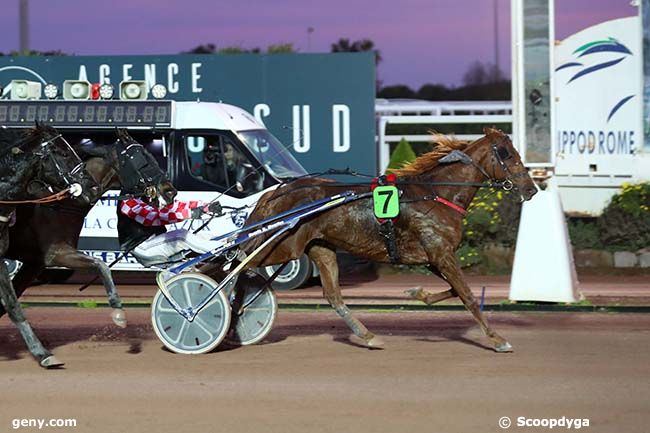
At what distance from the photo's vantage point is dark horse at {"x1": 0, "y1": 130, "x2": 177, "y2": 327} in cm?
898

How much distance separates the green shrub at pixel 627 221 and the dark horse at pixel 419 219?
6240 mm

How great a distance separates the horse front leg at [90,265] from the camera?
28.7ft

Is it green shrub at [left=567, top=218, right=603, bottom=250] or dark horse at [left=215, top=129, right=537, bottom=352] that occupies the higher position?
dark horse at [left=215, top=129, right=537, bottom=352]

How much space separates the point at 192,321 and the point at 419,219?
1943mm

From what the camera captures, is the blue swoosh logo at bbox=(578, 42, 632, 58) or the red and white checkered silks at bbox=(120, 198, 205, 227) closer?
the red and white checkered silks at bbox=(120, 198, 205, 227)

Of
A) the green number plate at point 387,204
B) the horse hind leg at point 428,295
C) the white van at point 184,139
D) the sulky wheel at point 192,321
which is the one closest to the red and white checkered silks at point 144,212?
the sulky wheel at point 192,321

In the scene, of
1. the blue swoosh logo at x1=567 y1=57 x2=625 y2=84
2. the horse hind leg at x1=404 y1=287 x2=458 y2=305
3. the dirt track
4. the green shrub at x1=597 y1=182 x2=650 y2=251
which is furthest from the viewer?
the blue swoosh logo at x1=567 y1=57 x2=625 y2=84

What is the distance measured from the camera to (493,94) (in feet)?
185

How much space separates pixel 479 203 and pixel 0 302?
8.02 m

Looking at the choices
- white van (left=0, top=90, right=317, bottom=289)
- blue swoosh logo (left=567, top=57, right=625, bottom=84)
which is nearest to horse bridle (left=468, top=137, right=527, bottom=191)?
white van (left=0, top=90, right=317, bottom=289)

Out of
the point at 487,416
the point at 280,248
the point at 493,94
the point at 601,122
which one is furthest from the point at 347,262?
the point at 493,94

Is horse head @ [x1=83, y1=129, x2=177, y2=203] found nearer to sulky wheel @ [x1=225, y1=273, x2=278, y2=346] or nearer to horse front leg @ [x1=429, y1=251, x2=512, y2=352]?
sulky wheel @ [x1=225, y1=273, x2=278, y2=346]

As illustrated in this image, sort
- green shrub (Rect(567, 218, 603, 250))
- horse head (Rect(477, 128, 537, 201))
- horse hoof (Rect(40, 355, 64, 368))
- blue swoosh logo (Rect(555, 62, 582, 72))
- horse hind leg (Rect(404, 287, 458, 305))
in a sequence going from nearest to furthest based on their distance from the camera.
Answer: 1. horse hoof (Rect(40, 355, 64, 368))
2. horse head (Rect(477, 128, 537, 201))
3. horse hind leg (Rect(404, 287, 458, 305))
4. green shrub (Rect(567, 218, 603, 250))
5. blue swoosh logo (Rect(555, 62, 582, 72))

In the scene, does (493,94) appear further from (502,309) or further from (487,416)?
(487,416)
